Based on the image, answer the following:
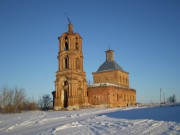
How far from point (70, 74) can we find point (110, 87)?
8.24 m

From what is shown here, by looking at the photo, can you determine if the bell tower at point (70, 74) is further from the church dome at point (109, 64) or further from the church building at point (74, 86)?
the church dome at point (109, 64)

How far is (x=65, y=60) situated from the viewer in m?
42.1

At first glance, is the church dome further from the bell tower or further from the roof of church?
the bell tower

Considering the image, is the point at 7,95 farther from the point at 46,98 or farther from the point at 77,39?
the point at 46,98

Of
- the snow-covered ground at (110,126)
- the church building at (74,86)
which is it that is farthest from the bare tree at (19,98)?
the snow-covered ground at (110,126)

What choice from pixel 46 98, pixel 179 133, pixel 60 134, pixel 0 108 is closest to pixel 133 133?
pixel 179 133

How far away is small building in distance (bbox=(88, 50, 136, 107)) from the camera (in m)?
42.5

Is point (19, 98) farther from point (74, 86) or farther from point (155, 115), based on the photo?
point (155, 115)

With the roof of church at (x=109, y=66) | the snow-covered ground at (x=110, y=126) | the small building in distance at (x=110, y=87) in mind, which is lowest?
the snow-covered ground at (x=110, y=126)

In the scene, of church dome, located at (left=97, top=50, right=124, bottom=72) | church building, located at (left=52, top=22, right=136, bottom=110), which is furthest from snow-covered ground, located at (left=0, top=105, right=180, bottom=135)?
church dome, located at (left=97, top=50, right=124, bottom=72)

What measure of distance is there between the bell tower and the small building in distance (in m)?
2.47

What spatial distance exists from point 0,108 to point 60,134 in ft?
124

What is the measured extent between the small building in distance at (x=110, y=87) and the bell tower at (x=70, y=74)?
8.12 ft

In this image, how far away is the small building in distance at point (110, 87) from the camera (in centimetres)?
4250
